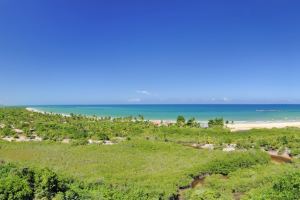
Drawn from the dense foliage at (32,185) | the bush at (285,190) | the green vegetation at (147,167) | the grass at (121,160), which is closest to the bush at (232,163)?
the green vegetation at (147,167)

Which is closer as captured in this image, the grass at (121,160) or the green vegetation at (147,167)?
the green vegetation at (147,167)

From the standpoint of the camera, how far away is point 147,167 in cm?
2292

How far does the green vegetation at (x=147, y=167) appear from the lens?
13.0 m

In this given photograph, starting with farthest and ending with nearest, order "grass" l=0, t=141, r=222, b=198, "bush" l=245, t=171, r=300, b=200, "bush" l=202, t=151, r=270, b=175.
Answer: "bush" l=202, t=151, r=270, b=175
"grass" l=0, t=141, r=222, b=198
"bush" l=245, t=171, r=300, b=200

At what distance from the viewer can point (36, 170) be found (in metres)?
13.9

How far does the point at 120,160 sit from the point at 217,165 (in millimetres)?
8127

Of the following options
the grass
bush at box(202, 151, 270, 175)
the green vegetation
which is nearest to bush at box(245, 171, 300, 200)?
the green vegetation

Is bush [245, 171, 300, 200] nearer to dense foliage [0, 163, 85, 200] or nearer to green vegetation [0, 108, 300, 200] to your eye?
green vegetation [0, 108, 300, 200]

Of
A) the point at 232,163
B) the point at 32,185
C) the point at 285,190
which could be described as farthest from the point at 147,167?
the point at 285,190

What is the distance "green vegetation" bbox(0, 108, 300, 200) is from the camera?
42.7ft

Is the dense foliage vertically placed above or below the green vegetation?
above

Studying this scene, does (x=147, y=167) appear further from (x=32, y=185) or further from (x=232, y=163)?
(x=32, y=185)

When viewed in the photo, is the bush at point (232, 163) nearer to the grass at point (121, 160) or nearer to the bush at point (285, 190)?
the grass at point (121, 160)

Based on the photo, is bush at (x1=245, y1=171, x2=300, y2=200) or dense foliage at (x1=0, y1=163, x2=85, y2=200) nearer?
dense foliage at (x1=0, y1=163, x2=85, y2=200)
